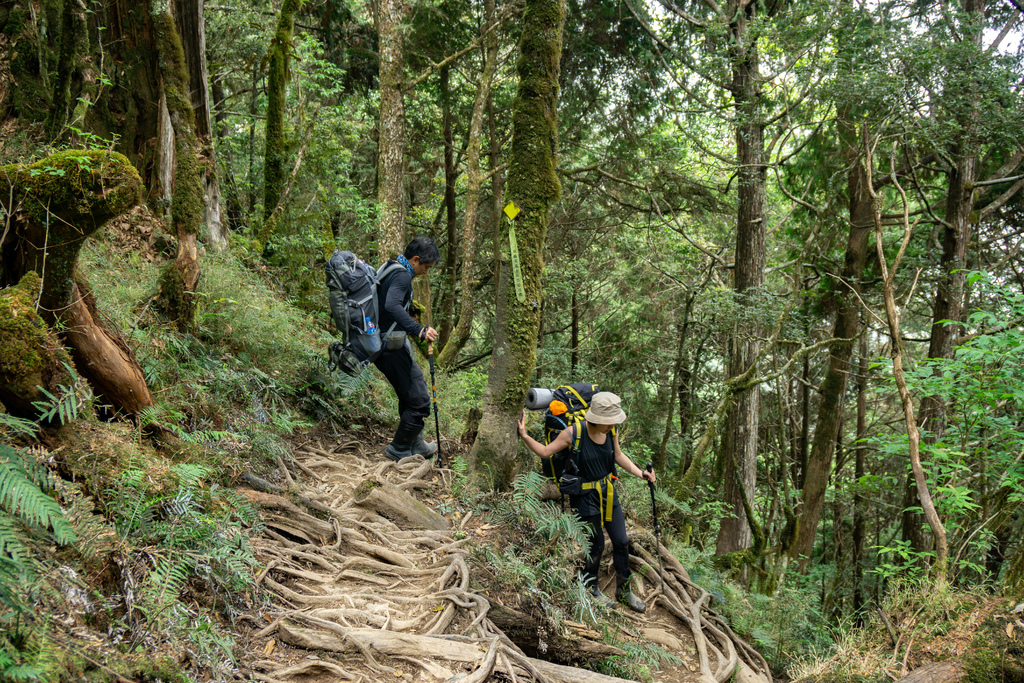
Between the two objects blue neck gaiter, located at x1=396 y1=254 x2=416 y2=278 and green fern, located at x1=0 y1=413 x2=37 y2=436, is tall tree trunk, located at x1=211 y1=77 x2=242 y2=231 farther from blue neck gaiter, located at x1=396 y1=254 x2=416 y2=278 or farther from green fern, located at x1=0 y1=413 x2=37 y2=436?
green fern, located at x1=0 y1=413 x2=37 y2=436

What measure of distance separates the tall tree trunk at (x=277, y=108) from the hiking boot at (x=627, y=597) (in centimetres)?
906

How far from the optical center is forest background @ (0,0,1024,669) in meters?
5.62

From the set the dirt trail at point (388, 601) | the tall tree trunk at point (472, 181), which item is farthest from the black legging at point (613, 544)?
the tall tree trunk at point (472, 181)

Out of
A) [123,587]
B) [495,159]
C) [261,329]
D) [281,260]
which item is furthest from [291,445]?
[495,159]

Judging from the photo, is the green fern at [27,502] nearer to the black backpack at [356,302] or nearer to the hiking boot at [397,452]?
the black backpack at [356,302]

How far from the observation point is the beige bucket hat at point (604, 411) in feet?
17.4

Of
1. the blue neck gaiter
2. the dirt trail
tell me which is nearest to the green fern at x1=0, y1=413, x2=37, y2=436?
the dirt trail

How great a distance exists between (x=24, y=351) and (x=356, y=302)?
10.00ft

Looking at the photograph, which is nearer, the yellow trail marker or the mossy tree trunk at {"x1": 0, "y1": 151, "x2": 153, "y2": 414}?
the mossy tree trunk at {"x1": 0, "y1": 151, "x2": 153, "y2": 414}

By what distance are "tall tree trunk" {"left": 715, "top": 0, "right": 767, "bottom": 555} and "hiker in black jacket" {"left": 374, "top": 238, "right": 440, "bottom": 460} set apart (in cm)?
704

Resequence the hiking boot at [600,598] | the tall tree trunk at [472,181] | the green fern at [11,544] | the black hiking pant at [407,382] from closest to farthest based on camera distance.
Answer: the green fern at [11,544], the hiking boot at [600,598], the black hiking pant at [407,382], the tall tree trunk at [472,181]

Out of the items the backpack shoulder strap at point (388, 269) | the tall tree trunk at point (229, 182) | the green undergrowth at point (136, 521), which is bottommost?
the green undergrowth at point (136, 521)

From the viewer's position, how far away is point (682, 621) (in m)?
6.20

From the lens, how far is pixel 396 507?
5.28m
